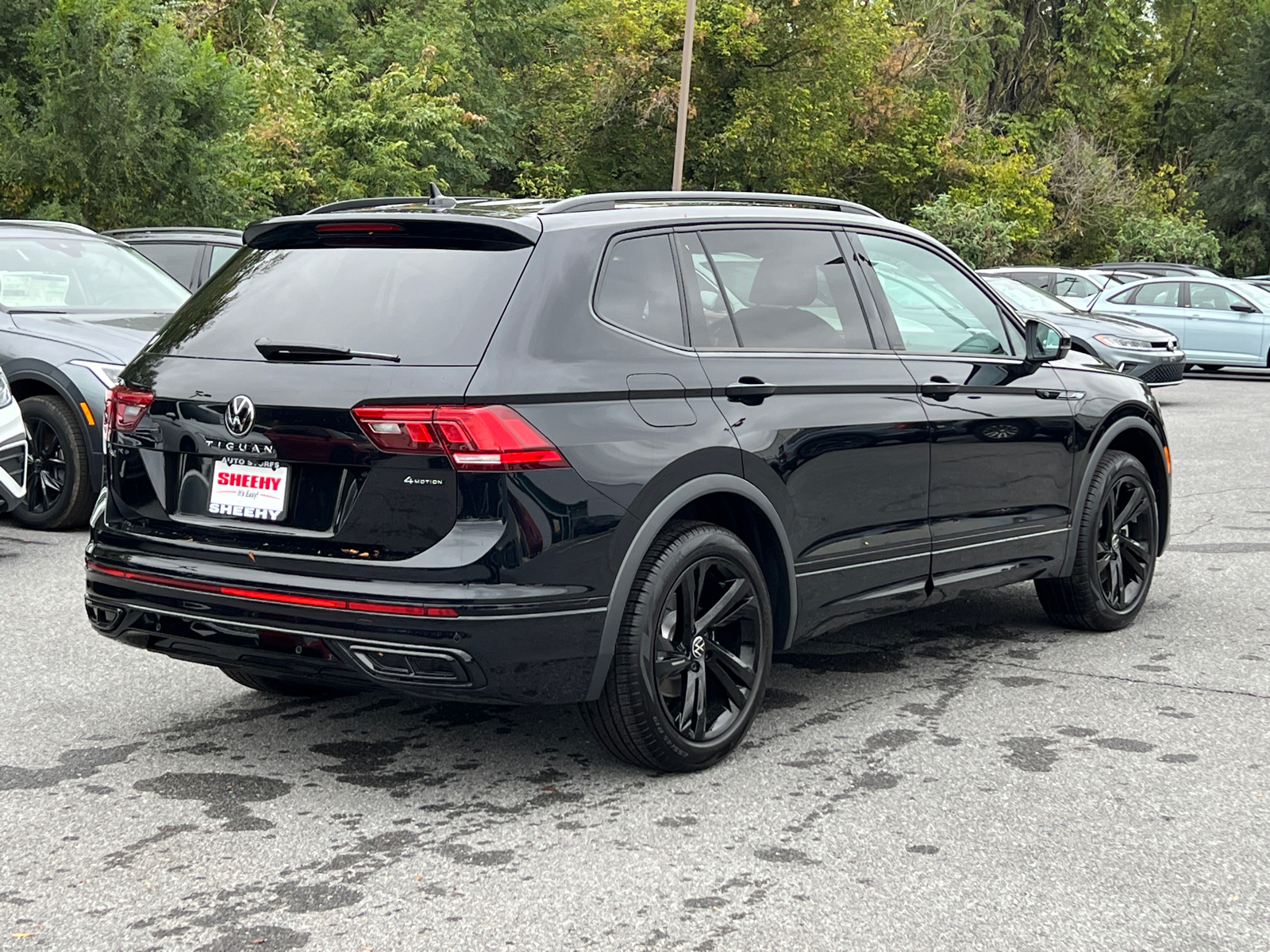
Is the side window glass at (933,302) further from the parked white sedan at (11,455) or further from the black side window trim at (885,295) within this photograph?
the parked white sedan at (11,455)

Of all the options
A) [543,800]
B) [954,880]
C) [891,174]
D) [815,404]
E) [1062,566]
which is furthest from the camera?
[891,174]

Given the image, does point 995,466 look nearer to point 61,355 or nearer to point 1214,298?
point 61,355

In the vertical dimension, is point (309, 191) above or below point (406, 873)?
above

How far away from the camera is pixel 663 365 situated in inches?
182

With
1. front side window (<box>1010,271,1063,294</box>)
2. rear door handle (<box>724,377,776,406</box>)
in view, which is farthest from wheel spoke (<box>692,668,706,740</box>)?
front side window (<box>1010,271,1063,294</box>)

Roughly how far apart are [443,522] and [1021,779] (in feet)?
6.17

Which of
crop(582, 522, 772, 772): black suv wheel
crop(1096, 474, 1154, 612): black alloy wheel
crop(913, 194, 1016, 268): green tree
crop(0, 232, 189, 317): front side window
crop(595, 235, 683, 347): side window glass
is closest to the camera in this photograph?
crop(582, 522, 772, 772): black suv wheel

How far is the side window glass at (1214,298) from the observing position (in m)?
23.2

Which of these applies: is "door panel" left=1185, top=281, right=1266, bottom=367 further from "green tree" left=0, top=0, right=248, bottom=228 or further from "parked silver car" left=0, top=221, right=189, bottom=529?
"parked silver car" left=0, top=221, right=189, bottom=529

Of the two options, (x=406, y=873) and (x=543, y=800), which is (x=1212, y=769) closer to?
(x=543, y=800)

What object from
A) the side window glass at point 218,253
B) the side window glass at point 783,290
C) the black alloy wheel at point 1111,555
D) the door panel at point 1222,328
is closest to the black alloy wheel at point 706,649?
the side window glass at point 783,290

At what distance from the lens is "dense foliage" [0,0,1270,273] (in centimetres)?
1809

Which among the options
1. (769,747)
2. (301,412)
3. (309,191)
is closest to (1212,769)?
(769,747)

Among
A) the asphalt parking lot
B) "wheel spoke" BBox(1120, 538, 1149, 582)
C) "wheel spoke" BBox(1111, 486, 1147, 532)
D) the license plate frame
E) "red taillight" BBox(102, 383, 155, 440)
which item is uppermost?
"red taillight" BBox(102, 383, 155, 440)
